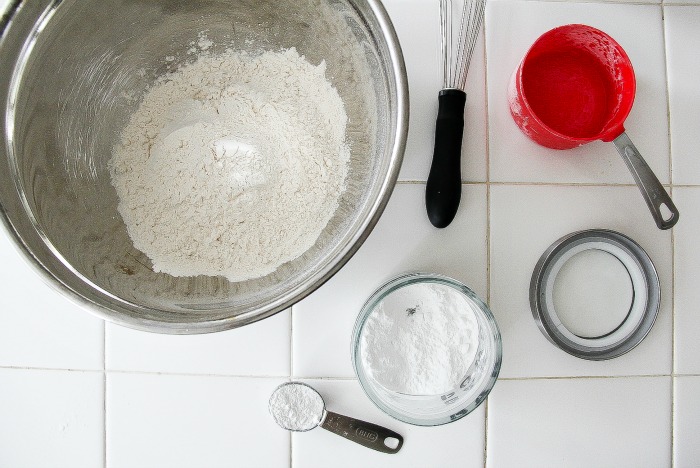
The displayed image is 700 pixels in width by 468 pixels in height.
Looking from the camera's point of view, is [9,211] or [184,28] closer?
[9,211]

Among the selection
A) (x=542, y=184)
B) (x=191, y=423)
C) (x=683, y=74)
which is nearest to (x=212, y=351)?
(x=191, y=423)

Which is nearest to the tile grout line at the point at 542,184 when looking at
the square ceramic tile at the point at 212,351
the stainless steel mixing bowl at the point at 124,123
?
the stainless steel mixing bowl at the point at 124,123

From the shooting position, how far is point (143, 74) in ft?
2.20

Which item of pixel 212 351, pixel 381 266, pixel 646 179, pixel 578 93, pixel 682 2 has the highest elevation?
pixel 682 2

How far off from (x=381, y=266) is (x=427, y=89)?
0.25 m

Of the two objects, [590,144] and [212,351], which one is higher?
[590,144]

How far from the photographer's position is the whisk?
0.66 metres

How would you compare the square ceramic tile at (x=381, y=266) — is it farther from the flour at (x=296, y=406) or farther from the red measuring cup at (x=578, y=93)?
the red measuring cup at (x=578, y=93)

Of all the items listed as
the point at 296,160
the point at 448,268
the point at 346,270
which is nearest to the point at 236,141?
the point at 296,160

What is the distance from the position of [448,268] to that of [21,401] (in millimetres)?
613

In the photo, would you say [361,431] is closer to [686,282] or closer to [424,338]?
[424,338]

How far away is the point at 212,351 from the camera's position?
27.6 inches

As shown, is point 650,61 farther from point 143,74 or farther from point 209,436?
point 209,436

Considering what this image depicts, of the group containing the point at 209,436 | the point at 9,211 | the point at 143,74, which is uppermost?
the point at 143,74
